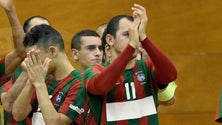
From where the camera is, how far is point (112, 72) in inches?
121

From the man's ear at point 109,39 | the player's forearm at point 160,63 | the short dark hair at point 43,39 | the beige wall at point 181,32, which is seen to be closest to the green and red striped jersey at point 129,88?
the player's forearm at point 160,63

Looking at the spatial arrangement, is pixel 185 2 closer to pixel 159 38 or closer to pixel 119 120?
pixel 159 38

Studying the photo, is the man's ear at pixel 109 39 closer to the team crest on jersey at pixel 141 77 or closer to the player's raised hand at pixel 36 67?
the team crest on jersey at pixel 141 77

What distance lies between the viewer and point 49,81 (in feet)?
11.3

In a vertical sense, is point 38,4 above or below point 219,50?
above

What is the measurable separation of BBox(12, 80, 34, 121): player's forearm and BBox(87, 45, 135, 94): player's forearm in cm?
39

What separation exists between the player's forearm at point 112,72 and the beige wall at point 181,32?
2530mm

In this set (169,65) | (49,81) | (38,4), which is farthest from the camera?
(38,4)

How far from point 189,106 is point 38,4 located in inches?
65.4

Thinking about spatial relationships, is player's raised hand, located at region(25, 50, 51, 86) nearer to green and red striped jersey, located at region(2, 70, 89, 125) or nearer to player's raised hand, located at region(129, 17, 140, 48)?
green and red striped jersey, located at region(2, 70, 89, 125)

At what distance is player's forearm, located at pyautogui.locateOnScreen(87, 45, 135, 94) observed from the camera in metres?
3.05

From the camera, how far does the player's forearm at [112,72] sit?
305 centimetres

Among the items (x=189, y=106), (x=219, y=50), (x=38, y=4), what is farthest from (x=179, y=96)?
(x=38, y=4)

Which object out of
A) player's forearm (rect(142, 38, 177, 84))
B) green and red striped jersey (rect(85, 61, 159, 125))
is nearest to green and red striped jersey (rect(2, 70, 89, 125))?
green and red striped jersey (rect(85, 61, 159, 125))
